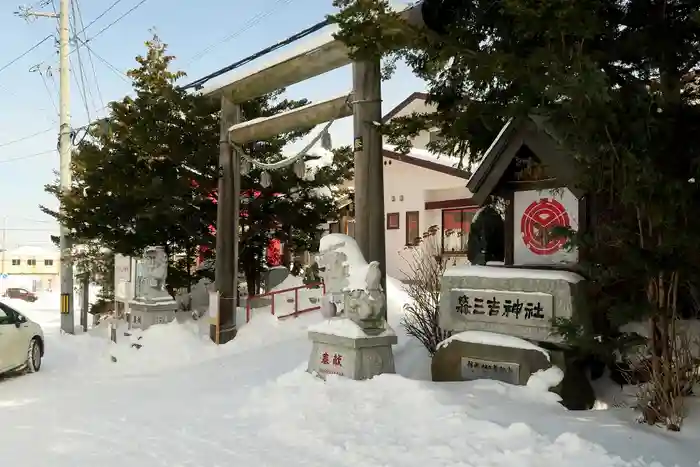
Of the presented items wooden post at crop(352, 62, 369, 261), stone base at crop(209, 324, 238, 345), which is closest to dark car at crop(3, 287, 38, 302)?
stone base at crop(209, 324, 238, 345)

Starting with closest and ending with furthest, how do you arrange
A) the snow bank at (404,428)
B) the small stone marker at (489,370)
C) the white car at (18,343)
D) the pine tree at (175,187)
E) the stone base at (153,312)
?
the snow bank at (404,428), the small stone marker at (489,370), the white car at (18,343), the stone base at (153,312), the pine tree at (175,187)

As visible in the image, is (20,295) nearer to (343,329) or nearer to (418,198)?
(418,198)

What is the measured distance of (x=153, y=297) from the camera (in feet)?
43.0

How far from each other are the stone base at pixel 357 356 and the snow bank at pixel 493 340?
731mm

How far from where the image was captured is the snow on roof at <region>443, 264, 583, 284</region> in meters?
6.46

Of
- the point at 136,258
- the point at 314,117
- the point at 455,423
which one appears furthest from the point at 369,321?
the point at 136,258

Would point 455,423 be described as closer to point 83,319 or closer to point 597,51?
point 597,51

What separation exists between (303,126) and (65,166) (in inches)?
364

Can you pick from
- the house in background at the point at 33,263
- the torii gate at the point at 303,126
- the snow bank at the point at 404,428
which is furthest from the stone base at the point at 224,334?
the house in background at the point at 33,263

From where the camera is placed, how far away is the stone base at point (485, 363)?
6.54 metres

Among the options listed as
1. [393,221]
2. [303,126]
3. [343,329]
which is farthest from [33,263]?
[343,329]

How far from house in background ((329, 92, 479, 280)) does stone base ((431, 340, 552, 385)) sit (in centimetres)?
1079

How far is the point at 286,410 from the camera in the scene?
262 inches

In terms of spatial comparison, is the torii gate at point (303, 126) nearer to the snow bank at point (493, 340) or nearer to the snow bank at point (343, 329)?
the snow bank at point (343, 329)
